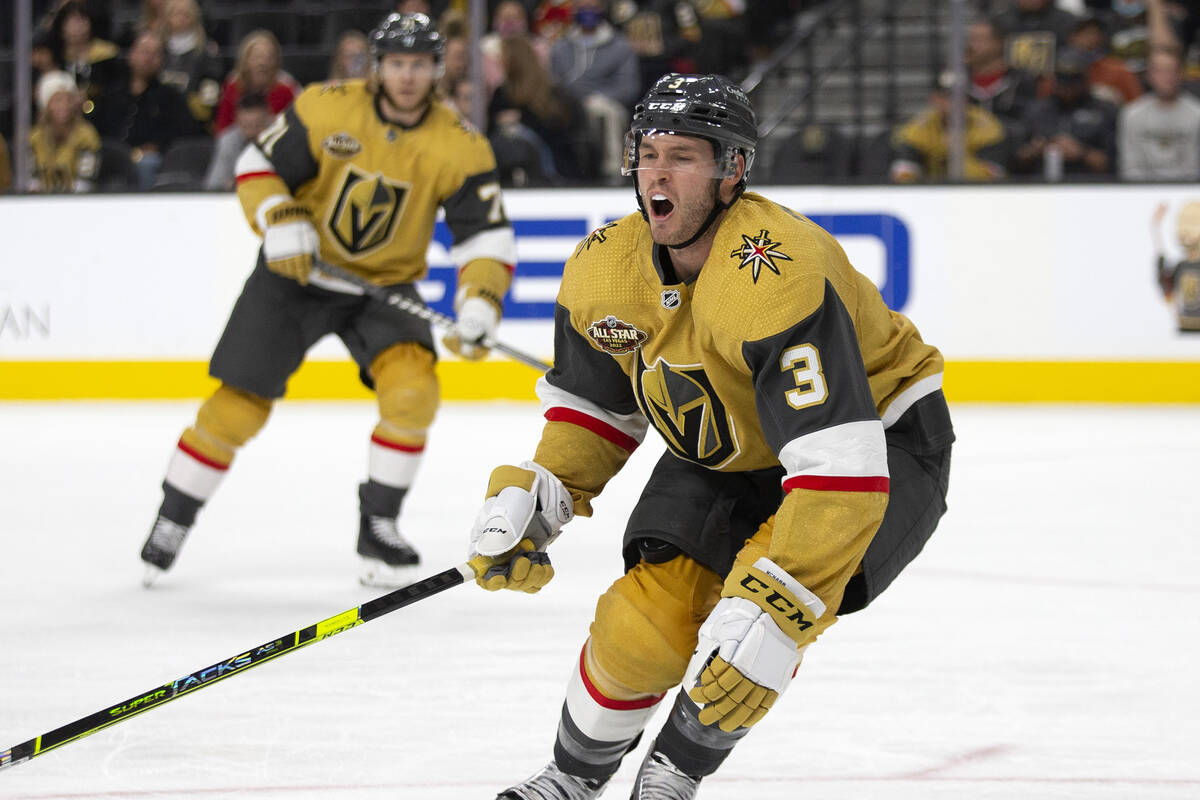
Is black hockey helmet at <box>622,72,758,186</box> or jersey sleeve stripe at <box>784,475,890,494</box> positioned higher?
black hockey helmet at <box>622,72,758,186</box>

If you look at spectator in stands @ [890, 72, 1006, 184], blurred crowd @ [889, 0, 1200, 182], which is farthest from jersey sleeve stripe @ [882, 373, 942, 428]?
spectator in stands @ [890, 72, 1006, 184]

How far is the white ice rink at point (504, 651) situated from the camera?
2373 mm

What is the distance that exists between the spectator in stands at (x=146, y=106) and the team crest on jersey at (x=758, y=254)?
590 cm

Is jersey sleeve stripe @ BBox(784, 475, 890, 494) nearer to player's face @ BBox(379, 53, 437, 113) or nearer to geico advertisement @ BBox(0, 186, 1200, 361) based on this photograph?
player's face @ BBox(379, 53, 437, 113)

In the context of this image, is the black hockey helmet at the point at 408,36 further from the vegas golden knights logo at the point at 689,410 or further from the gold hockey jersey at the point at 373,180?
the vegas golden knights logo at the point at 689,410

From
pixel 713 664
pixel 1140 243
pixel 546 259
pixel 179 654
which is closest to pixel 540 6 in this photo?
pixel 546 259

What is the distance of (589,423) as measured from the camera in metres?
2.17

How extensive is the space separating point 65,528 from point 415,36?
169cm

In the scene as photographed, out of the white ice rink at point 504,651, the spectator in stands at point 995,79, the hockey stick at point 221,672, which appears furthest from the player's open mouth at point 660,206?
the spectator in stands at point 995,79

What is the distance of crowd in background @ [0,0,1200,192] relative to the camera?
686 cm

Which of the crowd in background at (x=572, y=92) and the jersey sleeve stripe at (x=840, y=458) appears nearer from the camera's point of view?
the jersey sleeve stripe at (x=840, y=458)

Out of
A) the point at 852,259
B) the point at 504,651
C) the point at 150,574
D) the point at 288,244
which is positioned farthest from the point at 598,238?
the point at 852,259

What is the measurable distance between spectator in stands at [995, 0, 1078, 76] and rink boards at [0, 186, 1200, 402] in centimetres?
68

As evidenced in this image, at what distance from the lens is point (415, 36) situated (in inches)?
148
